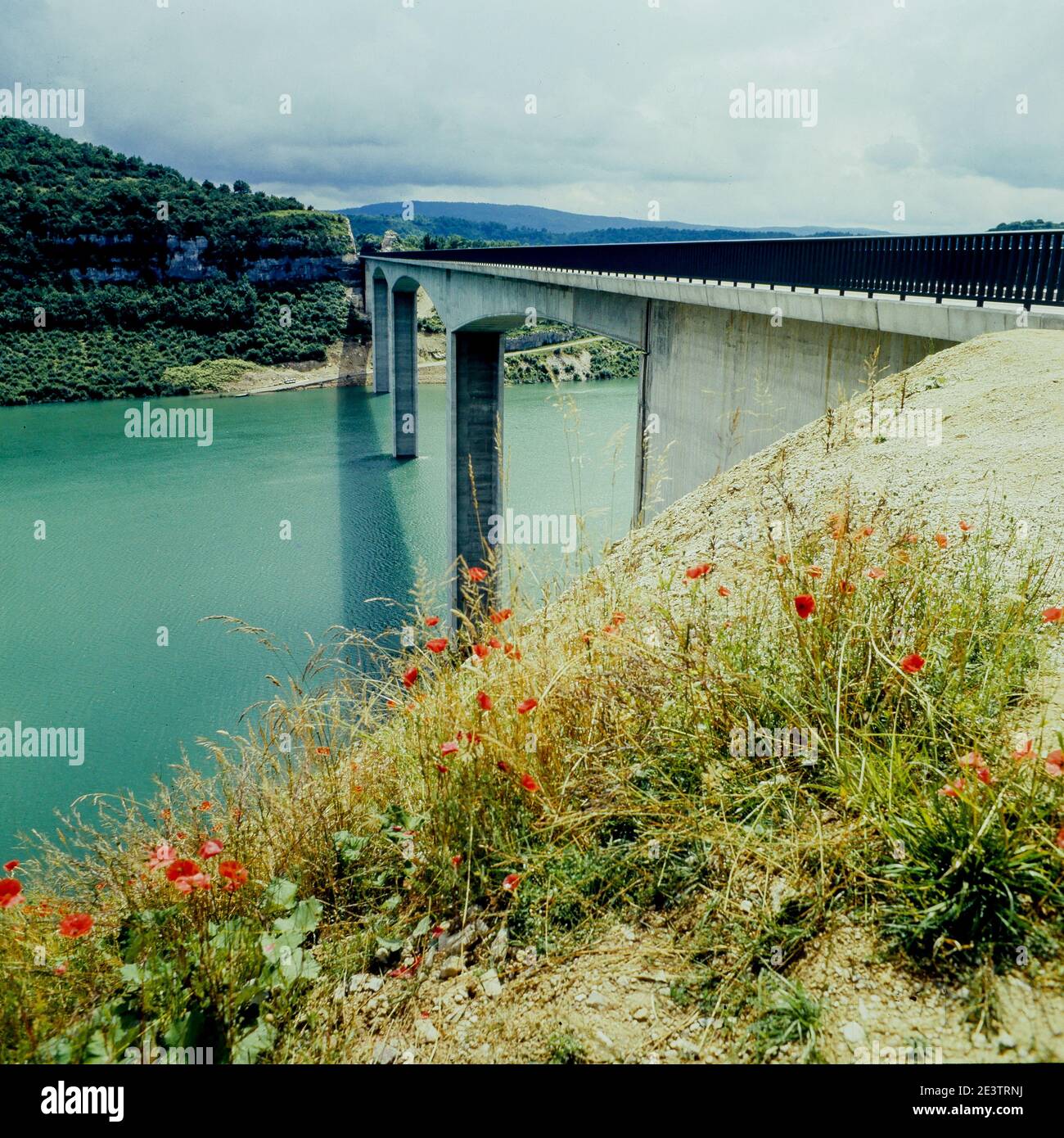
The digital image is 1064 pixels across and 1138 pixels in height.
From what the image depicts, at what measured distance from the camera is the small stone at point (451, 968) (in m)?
2.93

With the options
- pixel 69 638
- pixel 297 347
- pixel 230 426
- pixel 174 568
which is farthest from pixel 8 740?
pixel 297 347

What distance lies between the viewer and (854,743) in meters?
3.10

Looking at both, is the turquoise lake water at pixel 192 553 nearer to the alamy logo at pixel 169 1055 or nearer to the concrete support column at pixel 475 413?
the concrete support column at pixel 475 413

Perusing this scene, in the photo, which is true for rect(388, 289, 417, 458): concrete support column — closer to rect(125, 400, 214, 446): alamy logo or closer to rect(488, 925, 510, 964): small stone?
rect(125, 400, 214, 446): alamy logo

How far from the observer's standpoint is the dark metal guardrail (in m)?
7.60

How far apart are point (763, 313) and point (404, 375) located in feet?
131

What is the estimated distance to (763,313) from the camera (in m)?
10.8

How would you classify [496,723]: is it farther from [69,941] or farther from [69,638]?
[69,638]

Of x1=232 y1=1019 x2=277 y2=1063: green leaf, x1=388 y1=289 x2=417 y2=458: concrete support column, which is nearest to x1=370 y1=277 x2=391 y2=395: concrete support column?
x1=388 y1=289 x2=417 y2=458: concrete support column

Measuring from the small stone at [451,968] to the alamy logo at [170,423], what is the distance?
46951mm

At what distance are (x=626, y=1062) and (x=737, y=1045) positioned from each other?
11.9 inches
